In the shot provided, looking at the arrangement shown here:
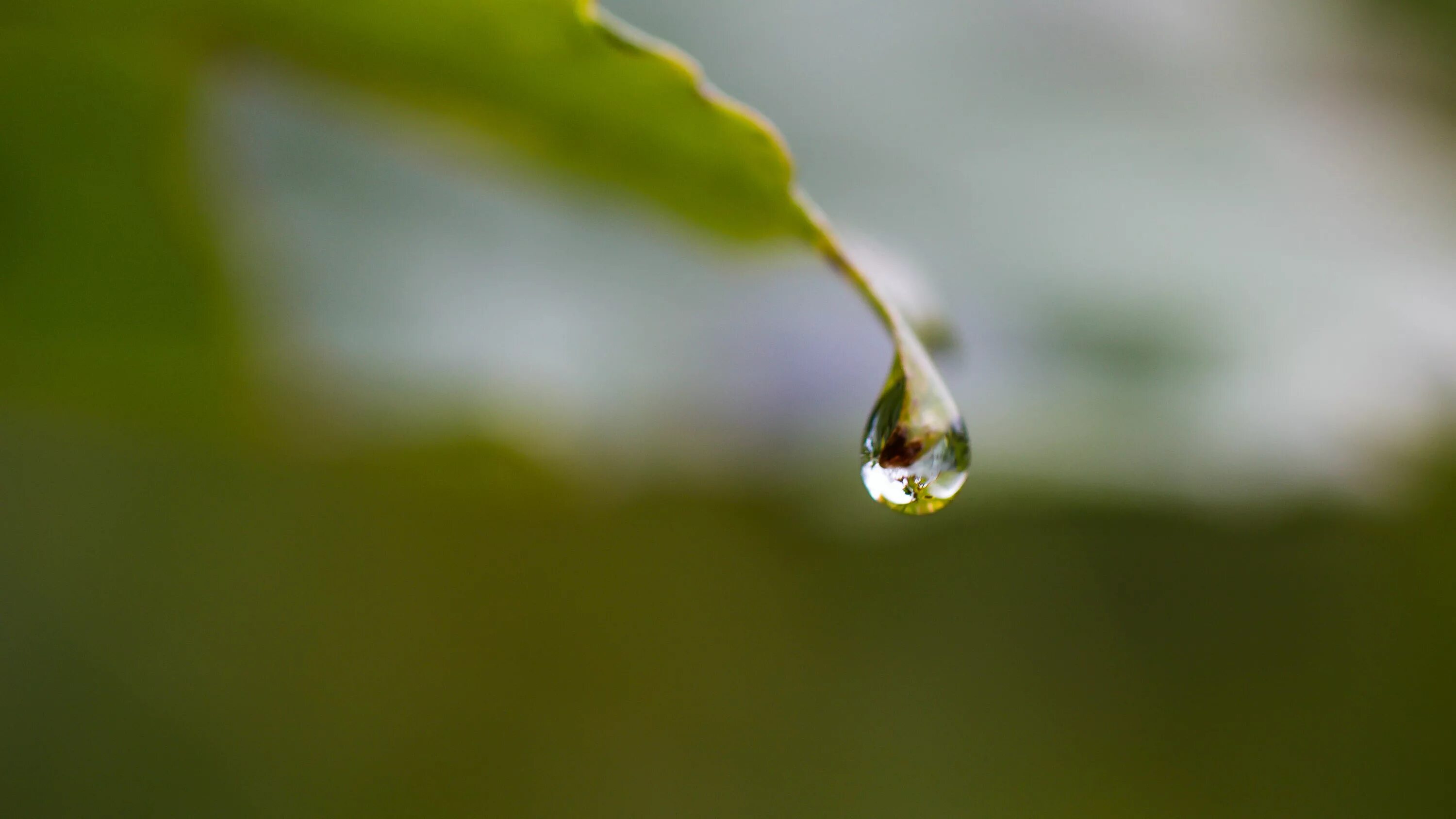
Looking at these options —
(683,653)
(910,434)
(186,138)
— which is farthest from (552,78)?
(683,653)

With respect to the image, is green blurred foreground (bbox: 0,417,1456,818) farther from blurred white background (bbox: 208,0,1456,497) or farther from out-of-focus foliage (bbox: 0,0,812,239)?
out-of-focus foliage (bbox: 0,0,812,239)

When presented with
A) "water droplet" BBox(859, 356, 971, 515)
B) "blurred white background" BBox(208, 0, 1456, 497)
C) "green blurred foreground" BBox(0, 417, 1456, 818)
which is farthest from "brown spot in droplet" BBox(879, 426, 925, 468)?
"green blurred foreground" BBox(0, 417, 1456, 818)

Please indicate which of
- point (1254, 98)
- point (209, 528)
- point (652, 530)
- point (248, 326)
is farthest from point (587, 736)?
point (1254, 98)

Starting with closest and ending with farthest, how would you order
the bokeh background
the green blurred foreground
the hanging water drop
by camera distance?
the hanging water drop < the bokeh background < the green blurred foreground

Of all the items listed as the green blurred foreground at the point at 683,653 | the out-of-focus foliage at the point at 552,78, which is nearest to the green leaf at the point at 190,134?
the out-of-focus foliage at the point at 552,78

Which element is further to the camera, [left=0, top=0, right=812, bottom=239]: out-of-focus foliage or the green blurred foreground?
the green blurred foreground

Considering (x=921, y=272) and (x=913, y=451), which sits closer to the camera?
(x=913, y=451)

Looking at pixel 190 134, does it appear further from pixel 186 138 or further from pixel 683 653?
pixel 683 653

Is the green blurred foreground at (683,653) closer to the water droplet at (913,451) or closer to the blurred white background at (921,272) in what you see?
the blurred white background at (921,272)
